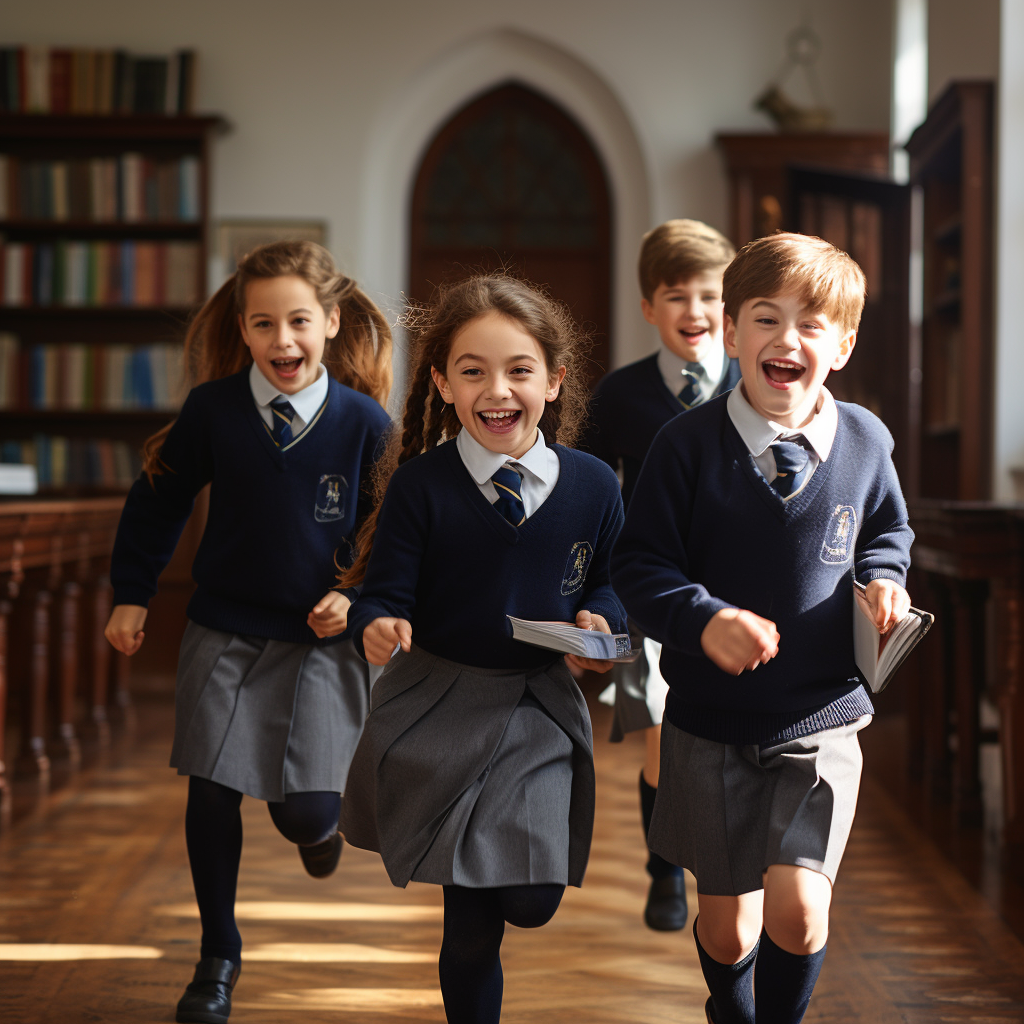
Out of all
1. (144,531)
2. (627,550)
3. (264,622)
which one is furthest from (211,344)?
(627,550)

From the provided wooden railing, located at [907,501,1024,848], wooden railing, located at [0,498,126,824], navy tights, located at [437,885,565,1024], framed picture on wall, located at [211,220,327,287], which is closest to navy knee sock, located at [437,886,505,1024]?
navy tights, located at [437,885,565,1024]

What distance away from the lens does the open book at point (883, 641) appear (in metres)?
1.33

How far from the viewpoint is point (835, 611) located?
1.43 m

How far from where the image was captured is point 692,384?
2213mm

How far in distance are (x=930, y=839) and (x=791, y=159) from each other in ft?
12.3

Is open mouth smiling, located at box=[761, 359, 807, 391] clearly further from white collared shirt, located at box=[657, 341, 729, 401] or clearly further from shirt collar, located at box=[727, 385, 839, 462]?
white collared shirt, located at box=[657, 341, 729, 401]

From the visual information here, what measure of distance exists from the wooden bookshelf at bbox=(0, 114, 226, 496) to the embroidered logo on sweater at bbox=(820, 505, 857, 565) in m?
5.01

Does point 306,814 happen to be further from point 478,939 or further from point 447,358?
point 447,358

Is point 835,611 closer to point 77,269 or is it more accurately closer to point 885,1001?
point 885,1001

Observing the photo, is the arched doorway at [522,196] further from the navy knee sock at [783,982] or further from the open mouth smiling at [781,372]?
the navy knee sock at [783,982]

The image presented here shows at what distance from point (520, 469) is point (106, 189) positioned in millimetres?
5125

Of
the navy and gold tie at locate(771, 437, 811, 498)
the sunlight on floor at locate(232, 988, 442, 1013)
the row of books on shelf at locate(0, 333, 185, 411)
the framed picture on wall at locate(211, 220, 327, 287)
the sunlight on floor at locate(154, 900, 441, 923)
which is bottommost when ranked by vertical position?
the sunlight on floor at locate(154, 900, 441, 923)

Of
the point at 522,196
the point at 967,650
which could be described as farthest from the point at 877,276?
the point at 967,650

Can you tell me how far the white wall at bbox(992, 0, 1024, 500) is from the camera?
4121mm
